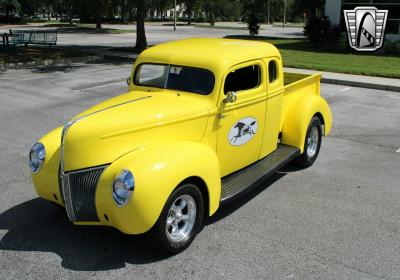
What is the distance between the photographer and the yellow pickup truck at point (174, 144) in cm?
421

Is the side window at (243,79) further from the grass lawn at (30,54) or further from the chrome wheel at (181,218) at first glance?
the grass lawn at (30,54)

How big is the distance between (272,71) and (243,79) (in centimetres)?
75

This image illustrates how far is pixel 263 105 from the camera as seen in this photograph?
5.96 metres

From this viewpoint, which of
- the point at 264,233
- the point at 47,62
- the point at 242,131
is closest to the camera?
the point at 264,233

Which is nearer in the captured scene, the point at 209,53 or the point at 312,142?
the point at 209,53

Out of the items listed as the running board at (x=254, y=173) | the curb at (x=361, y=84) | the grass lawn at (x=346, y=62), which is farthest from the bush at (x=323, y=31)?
the running board at (x=254, y=173)

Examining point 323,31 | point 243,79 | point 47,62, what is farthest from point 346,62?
point 243,79

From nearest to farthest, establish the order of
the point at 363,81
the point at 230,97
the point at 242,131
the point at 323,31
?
the point at 230,97 → the point at 242,131 → the point at 363,81 → the point at 323,31

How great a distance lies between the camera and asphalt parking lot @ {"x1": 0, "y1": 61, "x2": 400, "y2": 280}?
4332mm

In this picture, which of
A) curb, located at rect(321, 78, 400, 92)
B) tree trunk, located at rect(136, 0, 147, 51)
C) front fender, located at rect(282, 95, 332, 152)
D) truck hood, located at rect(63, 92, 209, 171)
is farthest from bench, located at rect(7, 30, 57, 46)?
truck hood, located at rect(63, 92, 209, 171)

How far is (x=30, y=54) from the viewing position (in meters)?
20.9

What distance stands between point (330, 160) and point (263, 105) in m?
2.34

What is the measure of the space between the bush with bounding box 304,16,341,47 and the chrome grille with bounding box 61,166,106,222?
76.1 feet

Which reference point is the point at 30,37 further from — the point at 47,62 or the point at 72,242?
the point at 72,242
